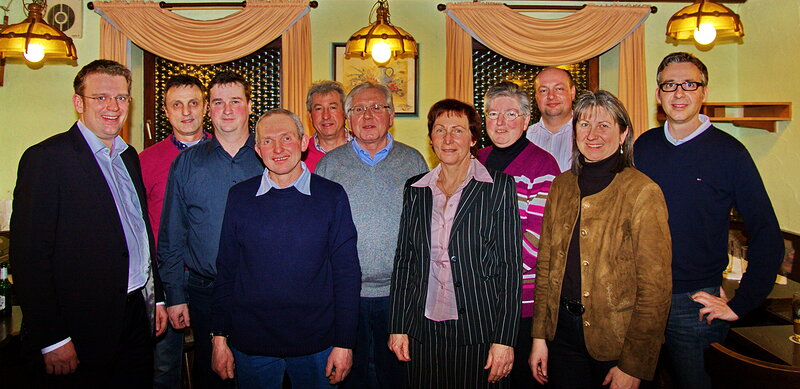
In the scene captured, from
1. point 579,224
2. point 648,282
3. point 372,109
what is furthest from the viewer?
point 372,109

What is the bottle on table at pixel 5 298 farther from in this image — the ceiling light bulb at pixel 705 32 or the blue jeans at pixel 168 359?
the ceiling light bulb at pixel 705 32

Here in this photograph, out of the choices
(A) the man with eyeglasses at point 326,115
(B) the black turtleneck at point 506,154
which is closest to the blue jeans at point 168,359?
(A) the man with eyeglasses at point 326,115

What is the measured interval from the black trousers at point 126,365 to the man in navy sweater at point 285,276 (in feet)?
1.30

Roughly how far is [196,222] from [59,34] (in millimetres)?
2392

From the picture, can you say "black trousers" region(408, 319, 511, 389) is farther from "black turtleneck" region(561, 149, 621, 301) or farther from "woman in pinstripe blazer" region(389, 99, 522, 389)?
"black turtleneck" region(561, 149, 621, 301)

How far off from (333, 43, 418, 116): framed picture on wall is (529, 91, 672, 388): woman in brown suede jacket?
3329 millimetres

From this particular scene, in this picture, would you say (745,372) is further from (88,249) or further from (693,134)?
(88,249)

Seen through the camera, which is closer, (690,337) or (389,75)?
(690,337)

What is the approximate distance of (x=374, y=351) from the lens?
2695mm

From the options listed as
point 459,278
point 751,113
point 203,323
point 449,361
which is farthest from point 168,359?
point 751,113

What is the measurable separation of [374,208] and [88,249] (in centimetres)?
118

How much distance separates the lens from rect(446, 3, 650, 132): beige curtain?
5.31 meters

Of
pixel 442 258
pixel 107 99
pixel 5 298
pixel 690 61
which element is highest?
pixel 690 61

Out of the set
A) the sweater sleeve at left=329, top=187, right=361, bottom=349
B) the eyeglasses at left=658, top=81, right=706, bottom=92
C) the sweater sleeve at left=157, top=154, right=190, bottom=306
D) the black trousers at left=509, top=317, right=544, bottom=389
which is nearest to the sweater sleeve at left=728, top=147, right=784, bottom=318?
the eyeglasses at left=658, top=81, right=706, bottom=92
